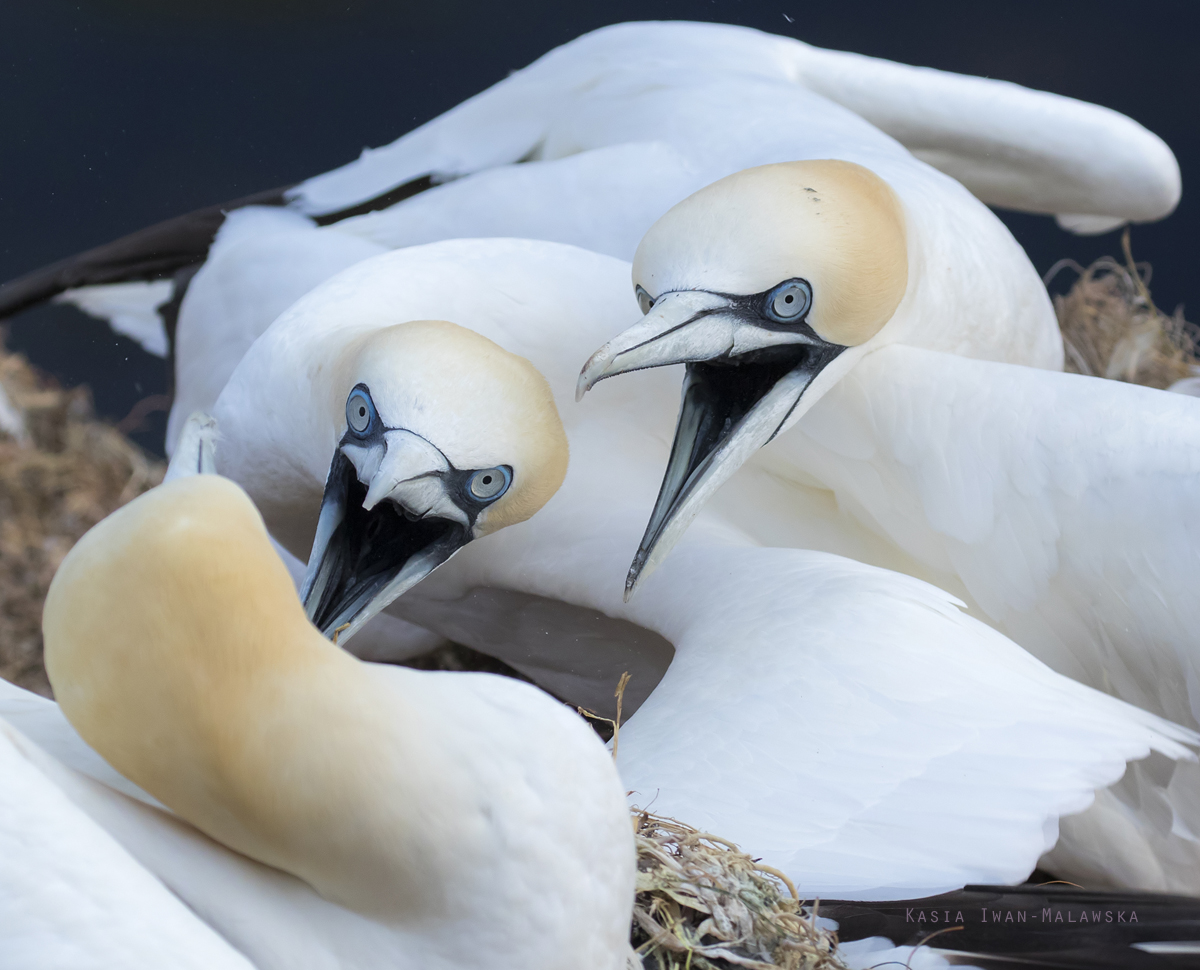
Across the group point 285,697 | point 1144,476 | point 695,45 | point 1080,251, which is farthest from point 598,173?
point 1080,251

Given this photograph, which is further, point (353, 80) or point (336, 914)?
point (353, 80)

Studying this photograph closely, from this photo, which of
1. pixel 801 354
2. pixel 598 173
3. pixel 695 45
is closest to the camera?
pixel 801 354

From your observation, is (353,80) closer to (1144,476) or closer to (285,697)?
(1144,476)

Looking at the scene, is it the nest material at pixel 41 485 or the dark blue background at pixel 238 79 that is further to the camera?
the dark blue background at pixel 238 79

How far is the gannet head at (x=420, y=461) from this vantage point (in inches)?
71.6

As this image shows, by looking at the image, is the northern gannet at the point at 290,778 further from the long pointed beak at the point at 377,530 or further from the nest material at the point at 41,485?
the nest material at the point at 41,485

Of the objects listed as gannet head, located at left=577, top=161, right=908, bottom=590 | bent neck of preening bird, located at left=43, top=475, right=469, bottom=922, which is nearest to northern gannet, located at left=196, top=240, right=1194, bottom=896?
gannet head, located at left=577, top=161, right=908, bottom=590

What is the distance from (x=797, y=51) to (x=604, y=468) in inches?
64.1

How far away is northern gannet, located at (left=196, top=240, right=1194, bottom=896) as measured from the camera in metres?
1.64

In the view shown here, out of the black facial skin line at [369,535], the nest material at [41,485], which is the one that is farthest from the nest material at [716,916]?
the nest material at [41,485]

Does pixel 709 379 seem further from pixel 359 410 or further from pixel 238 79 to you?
pixel 238 79

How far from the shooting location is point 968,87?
341 cm

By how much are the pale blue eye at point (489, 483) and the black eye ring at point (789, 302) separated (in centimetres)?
47

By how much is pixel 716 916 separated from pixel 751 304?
2.99ft
